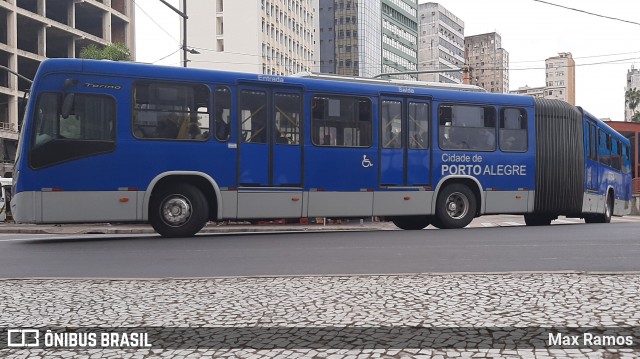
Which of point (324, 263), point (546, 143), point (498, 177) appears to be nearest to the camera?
point (324, 263)

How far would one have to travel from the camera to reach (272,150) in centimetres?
1328

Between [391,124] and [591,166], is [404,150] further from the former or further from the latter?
[591,166]

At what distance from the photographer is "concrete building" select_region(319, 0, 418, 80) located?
123250 mm

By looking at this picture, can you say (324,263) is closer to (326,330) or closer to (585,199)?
(326,330)

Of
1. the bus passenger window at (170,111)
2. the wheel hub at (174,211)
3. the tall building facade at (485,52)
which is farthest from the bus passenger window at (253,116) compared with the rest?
the tall building facade at (485,52)

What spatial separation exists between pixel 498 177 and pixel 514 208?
2.89ft

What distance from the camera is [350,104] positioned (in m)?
14.3

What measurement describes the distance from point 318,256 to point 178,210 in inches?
161

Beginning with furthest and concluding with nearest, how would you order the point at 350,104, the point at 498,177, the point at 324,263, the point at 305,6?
the point at 305,6
the point at 498,177
the point at 350,104
the point at 324,263

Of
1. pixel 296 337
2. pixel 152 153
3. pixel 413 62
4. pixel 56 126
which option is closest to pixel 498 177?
pixel 152 153

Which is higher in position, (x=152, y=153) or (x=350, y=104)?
(x=350, y=104)

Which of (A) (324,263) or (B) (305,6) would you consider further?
(B) (305,6)

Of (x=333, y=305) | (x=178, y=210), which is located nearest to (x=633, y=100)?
(x=178, y=210)

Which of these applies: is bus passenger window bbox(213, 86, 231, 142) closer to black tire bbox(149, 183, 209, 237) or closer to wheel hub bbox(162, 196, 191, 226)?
black tire bbox(149, 183, 209, 237)
